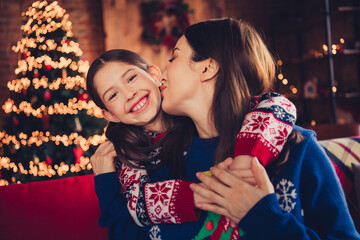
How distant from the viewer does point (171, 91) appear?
111cm

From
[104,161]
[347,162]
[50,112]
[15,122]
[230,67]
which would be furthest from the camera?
[15,122]

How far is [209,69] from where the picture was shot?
3.62ft

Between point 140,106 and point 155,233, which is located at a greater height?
point 140,106

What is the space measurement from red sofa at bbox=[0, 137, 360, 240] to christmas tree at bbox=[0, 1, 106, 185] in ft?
5.03

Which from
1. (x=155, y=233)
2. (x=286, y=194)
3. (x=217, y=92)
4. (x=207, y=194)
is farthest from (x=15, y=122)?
(x=286, y=194)

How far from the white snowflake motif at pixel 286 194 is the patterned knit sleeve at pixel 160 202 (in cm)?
24

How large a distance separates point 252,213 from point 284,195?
16 centimetres

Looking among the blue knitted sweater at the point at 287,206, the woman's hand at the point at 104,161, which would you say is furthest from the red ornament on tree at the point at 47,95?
the blue knitted sweater at the point at 287,206

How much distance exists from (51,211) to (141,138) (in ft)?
1.43

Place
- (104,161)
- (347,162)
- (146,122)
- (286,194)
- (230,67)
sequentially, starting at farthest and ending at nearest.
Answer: (347,162) < (146,122) < (104,161) < (230,67) < (286,194)

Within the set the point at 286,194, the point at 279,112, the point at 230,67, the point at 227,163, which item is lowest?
the point at 286,194

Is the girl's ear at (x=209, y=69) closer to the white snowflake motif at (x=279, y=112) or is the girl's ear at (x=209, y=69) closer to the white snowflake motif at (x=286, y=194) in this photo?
the white snowflake motif at (x=279, y=112)

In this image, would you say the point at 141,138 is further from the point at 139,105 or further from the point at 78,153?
the point at 78,153

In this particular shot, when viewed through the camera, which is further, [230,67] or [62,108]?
[62,108]
